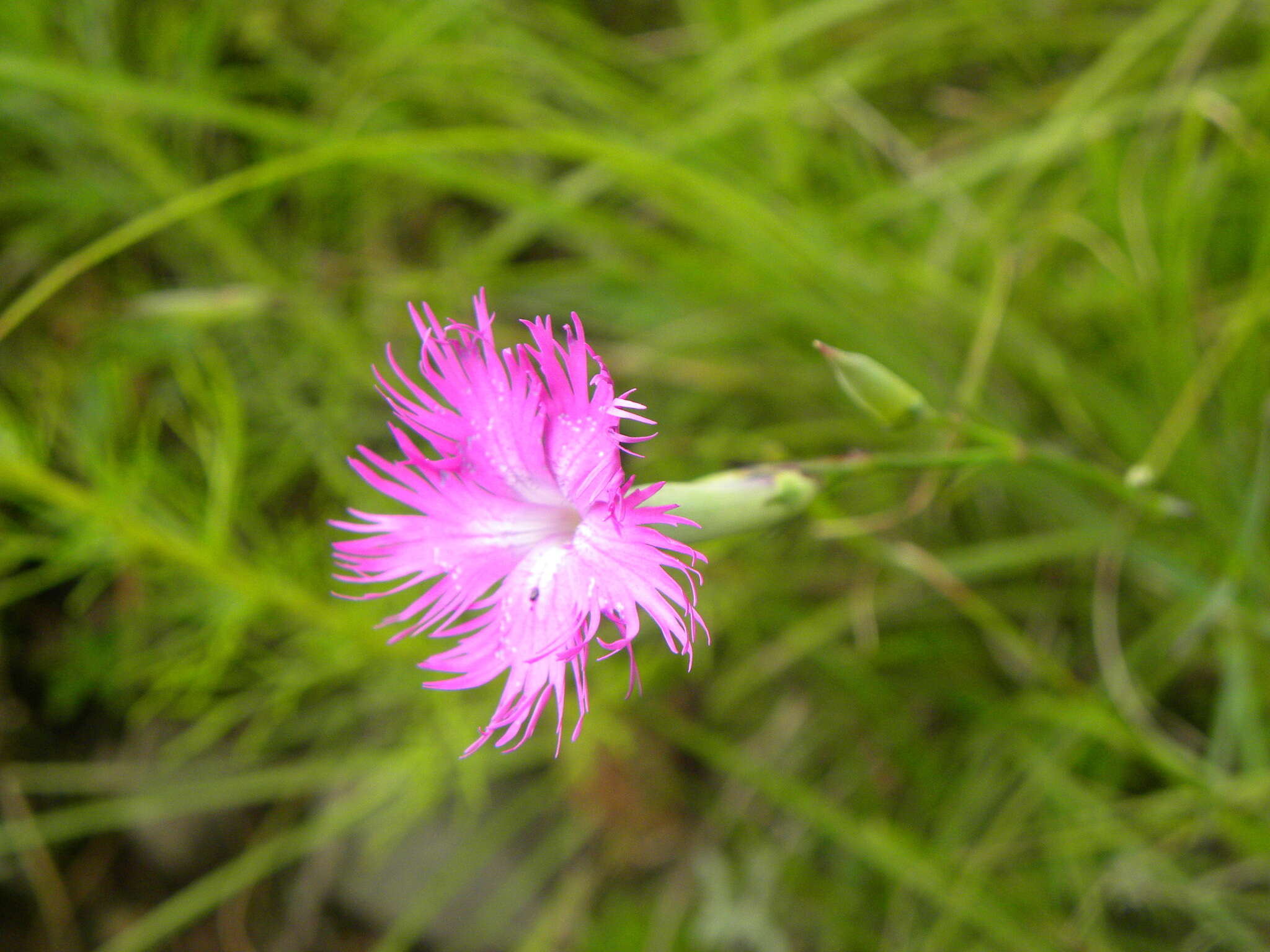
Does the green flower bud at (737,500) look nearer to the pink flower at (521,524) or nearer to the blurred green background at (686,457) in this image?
the pink flower at (521,524)

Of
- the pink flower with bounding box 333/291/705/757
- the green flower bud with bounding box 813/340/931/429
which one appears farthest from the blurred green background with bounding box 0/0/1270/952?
the pink flower with bounding box 333/291/705/757

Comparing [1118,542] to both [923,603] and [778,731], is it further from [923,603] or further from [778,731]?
[778,731]

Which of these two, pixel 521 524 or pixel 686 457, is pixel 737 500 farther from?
pixel 686 457

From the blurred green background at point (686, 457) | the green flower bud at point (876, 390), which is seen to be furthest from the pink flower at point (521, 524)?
the blurred green background at point (686, 457)

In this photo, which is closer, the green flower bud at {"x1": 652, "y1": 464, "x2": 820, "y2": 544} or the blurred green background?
the green flower bud at {"x1": 652, "y1": 464, "x2": 820, "y2": 544}

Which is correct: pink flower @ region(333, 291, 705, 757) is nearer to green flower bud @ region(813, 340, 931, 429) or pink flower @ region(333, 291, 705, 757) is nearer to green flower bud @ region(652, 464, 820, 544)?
green flower bud @ region(652, 464, 820, 544)

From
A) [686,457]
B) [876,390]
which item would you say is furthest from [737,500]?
[686,457]
